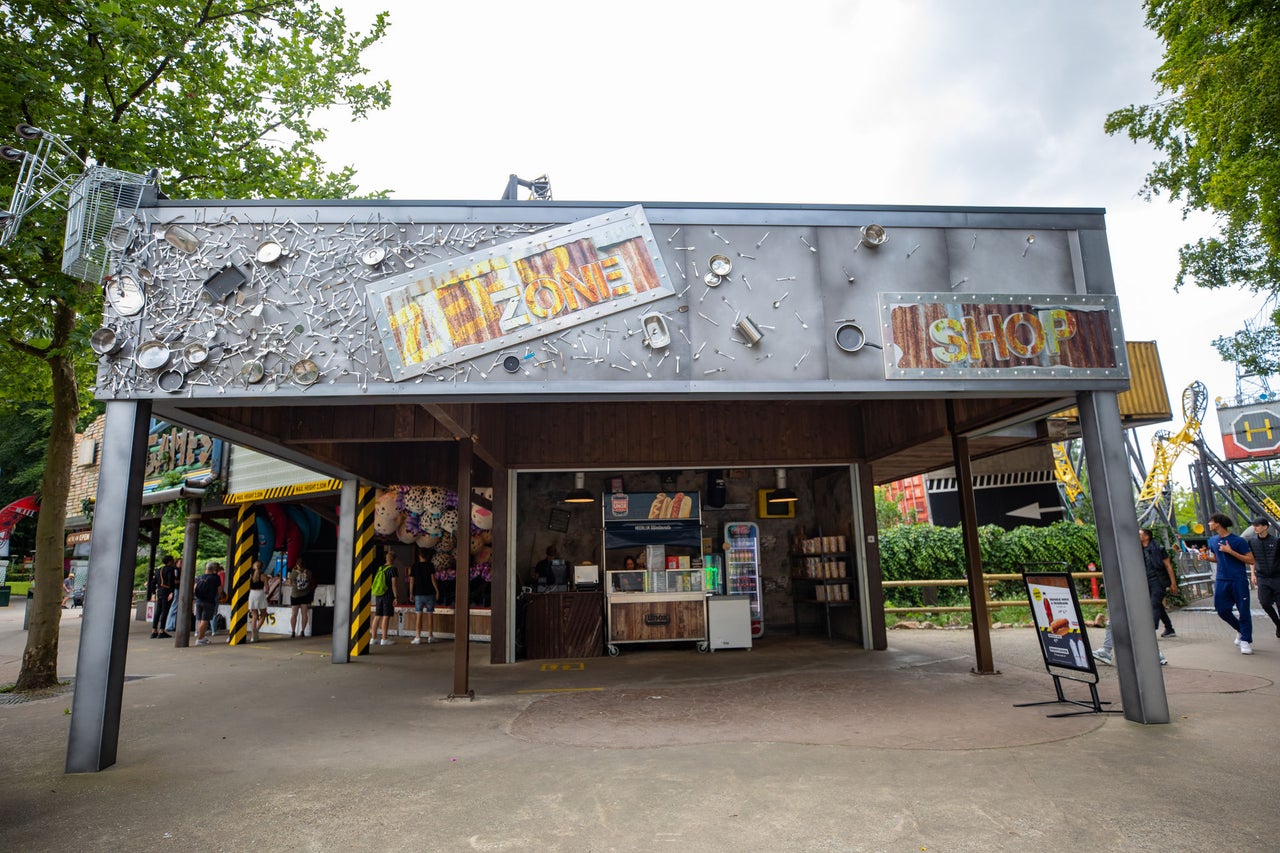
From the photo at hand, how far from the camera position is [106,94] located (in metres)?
8.20

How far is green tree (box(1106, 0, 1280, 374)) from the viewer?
8.63 meters

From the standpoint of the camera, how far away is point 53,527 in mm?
8211

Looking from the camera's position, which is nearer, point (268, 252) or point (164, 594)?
point (268, 252)

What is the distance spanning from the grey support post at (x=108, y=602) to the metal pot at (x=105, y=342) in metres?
0.41

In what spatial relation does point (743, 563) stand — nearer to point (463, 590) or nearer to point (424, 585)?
point (424, 585)

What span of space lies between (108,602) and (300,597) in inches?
416

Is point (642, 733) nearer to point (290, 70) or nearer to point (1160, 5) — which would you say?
point (290, 70)

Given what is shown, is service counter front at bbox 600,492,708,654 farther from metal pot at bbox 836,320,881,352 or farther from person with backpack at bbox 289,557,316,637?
person with backpack at bbox 289,557,316,637

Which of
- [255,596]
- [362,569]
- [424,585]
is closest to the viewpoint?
[362,569]

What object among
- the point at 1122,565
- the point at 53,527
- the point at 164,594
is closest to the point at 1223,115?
the point at 1122,565

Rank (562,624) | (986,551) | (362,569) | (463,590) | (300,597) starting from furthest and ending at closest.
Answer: (986,551) < (300,597) < (362,569) < (562,624) < (463,590)

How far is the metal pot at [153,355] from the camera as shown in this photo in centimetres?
552

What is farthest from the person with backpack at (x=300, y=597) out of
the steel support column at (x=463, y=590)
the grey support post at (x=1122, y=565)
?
the grey support post at (x=1122, y=565)

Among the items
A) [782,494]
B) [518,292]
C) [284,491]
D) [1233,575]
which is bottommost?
[1233,575]
